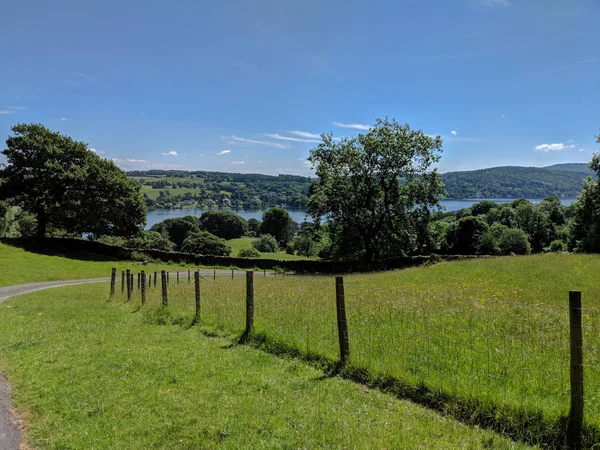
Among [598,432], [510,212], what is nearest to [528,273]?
[598,432]

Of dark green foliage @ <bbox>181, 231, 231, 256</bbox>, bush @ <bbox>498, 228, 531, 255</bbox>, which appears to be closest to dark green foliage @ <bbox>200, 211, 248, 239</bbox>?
dark green foliage @ <bbox>181, 231, 231, 256</bbox>

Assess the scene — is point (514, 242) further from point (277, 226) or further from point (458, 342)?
point (458, 342)

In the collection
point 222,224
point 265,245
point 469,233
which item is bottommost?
point 265,245

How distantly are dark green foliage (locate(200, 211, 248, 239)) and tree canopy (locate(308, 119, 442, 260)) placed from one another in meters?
79.1

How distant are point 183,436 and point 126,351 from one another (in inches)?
164

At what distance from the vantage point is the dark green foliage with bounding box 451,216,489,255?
73.5 meters

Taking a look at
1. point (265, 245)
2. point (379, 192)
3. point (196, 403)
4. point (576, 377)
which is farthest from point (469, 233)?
point (196, 403)

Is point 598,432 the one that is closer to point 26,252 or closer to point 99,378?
point 99,378

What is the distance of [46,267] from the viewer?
34531 mm

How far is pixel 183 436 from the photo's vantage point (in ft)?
15.0

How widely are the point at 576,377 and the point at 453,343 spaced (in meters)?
2.53

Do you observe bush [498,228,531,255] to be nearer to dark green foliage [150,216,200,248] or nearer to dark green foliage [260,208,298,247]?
dark green foliage [260,208,298,247]

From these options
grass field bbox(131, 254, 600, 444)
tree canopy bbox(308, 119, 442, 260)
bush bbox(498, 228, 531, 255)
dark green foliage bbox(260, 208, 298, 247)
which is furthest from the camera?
dark green foliage bbox(260, 208, 298, 247)

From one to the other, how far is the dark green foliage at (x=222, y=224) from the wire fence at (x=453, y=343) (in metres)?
107
